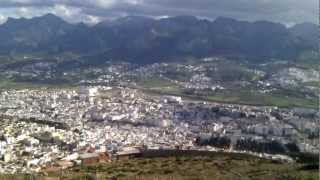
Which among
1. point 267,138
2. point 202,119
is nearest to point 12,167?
point 267,138

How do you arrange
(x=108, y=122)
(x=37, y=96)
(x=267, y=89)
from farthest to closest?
(x=267, y=89)
(x=37, y=96)
(x=108, y=122)

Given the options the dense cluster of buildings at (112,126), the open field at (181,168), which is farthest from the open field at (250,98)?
the open field at (181,168)

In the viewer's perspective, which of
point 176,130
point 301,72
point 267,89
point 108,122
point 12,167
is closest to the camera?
point 12,167

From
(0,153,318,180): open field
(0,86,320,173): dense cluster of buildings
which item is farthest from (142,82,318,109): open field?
(0,153,318,180): open field

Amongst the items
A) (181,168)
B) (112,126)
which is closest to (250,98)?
(112,126)

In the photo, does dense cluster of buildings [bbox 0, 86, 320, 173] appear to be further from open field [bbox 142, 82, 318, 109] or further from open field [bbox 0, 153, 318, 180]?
open field [bbox 142, 82, 318, 109]

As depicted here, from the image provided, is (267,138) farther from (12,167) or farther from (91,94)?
(91,94)

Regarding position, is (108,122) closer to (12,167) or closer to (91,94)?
(91,94)

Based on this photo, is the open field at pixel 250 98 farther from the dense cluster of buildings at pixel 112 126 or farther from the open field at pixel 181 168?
the open field at pixel 181 168

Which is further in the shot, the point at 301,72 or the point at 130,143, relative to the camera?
the point at 301,72
